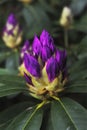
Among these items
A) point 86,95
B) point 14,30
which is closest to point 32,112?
→ point 86,95

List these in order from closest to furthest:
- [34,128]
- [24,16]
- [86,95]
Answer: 1. [34,128]
2. [86,95]
3. [24,16]

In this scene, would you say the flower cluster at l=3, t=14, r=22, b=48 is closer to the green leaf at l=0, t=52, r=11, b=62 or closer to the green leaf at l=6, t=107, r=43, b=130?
the green leaf at l=0, t=52, r=11, b=62

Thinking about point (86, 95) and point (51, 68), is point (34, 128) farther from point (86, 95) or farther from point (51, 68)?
point (86, 95)

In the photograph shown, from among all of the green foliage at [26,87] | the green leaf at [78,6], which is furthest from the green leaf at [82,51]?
the green leaf at [78,6]

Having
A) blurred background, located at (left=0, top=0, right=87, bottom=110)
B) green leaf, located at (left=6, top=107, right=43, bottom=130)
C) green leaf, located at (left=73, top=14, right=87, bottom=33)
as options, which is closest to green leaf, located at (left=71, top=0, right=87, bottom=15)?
blurred background, located at (left=0, top=0, right=87, bottom=110)

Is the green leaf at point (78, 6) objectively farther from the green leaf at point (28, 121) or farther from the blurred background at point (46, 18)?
the green leaf at point (28, 121)

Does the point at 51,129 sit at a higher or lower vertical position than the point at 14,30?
lower
